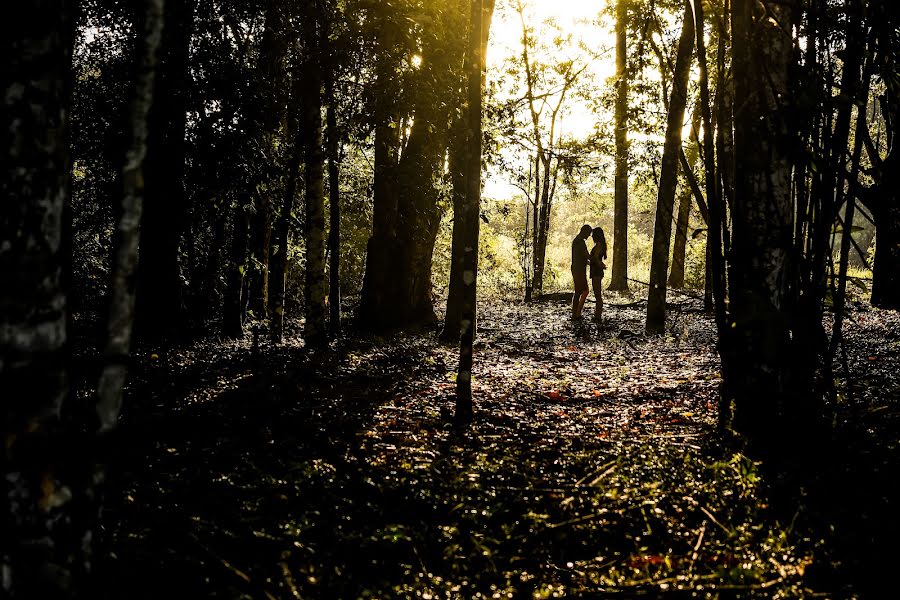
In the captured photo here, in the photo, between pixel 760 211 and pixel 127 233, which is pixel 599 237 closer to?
pixel 760 211

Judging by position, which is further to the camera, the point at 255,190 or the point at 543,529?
the point at 255,190

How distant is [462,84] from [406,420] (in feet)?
22.8

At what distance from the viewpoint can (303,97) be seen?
31.8ft

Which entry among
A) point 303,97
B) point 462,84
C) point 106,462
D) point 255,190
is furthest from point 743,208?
point 255,190

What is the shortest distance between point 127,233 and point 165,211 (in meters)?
11.0

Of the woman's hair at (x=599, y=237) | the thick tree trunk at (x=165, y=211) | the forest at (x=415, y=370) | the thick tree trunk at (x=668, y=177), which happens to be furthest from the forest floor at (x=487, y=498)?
the woman's hair at (x=599, y=237)

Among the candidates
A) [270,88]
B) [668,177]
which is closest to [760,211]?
[270,88]

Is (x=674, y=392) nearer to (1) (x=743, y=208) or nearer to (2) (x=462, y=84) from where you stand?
(1) (x=743, y=208)

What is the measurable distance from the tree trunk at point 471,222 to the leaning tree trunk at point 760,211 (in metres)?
2.54

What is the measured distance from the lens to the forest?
1.91 m

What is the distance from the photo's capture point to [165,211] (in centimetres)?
1165

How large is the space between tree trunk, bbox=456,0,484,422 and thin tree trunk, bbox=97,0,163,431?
4.08m

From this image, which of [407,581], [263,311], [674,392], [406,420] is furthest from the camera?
[263,311]

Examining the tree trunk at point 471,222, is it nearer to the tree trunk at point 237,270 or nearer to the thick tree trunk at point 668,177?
the tree trunk at point 237,270
